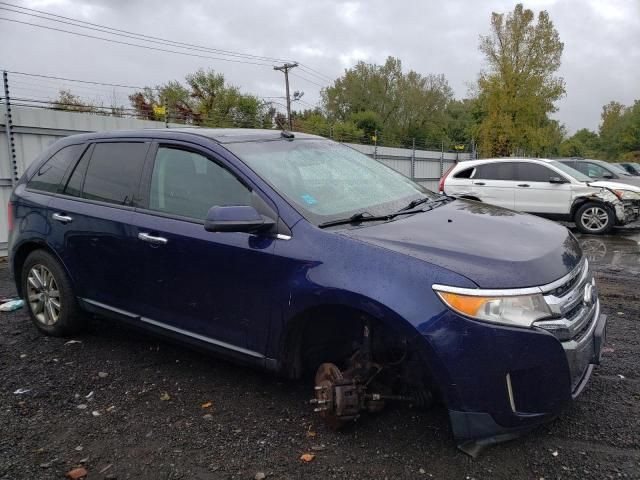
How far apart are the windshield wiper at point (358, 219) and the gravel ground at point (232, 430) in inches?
45.0

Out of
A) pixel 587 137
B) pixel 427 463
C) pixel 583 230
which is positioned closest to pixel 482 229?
pixel 427 463

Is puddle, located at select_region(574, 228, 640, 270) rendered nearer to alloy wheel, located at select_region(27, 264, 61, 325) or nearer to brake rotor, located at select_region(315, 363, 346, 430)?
brake rotor, located at select_region(315, 363, 346, 430)

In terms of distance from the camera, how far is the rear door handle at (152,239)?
11.0 feet

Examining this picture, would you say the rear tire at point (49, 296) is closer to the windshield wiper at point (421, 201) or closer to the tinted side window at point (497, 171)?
the windshield wiper at point (421, 201)

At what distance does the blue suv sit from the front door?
1 centimetres

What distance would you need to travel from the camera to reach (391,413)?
121 inches

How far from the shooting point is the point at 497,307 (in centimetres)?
238

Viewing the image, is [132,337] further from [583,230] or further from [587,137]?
[587,137]

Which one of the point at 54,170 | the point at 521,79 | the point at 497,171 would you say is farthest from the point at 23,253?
the point at 521,79

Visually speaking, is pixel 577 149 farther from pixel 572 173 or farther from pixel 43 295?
pixel 43 295

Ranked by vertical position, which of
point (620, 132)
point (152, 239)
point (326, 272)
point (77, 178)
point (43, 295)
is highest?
point (620, 132)

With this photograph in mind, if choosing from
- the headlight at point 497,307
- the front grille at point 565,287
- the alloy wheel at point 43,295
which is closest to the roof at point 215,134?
the alloy wheel at point 43,295

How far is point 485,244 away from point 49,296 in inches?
141

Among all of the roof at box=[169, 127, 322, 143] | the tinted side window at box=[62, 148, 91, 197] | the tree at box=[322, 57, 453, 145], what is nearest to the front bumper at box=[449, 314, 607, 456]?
the roof at box=[169, 127, 322, 143]
